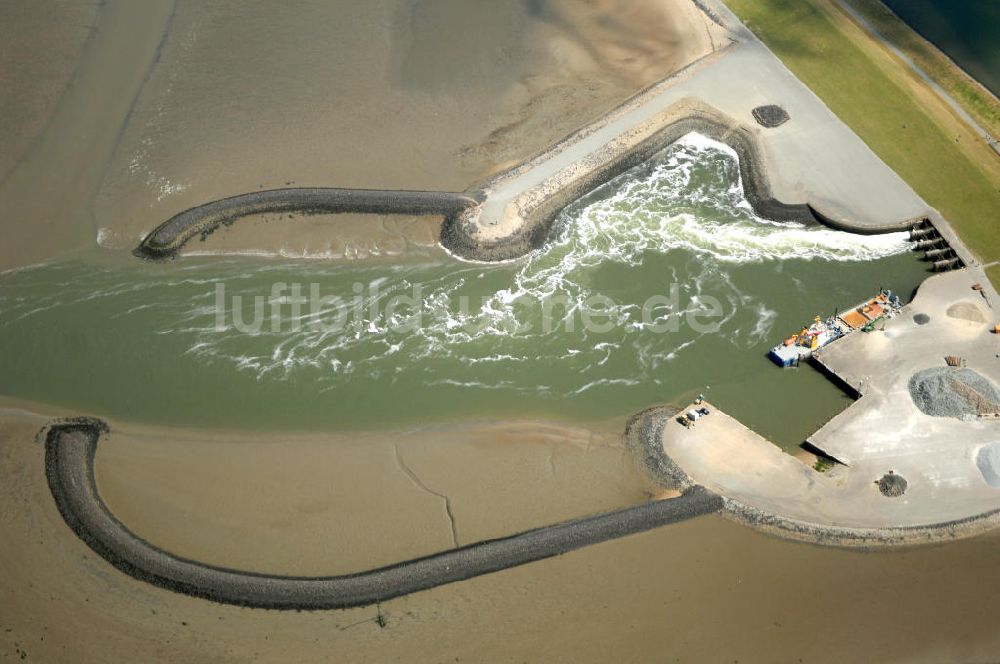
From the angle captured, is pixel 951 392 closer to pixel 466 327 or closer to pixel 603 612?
pixel 603 612

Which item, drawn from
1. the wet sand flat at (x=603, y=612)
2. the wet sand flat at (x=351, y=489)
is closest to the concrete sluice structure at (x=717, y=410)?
the wet sand flat at (x=603, y=612)

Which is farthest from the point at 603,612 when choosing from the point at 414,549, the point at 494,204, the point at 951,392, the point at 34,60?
the point at 34,60

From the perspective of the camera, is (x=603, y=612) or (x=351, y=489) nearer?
(x=603, y=612)

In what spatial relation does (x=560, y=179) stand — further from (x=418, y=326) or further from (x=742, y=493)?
(x=742, y=493)

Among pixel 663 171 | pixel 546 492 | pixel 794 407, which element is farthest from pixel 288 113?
pixel 794 407

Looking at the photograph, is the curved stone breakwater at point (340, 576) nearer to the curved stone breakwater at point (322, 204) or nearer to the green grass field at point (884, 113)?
the curved stone breakwater at point (322, 204)

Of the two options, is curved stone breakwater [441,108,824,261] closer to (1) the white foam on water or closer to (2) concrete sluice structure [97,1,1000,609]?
(2) concrete sluice structure [97,1,1000,609]
